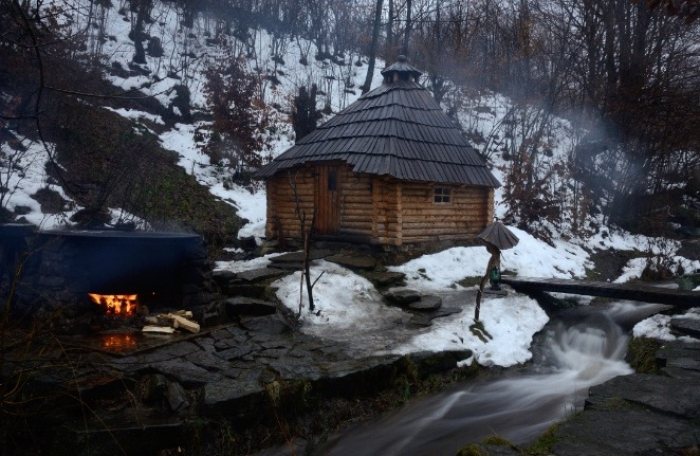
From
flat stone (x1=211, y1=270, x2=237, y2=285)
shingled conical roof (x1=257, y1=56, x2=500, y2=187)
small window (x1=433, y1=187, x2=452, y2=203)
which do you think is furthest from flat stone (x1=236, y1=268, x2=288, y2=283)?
small window (x1=433, y1=187, x2=452, y2=203)

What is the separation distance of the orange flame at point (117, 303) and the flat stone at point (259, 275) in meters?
2.50

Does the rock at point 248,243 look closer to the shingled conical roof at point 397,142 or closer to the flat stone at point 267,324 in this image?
the shingled conical roof at point 397,142

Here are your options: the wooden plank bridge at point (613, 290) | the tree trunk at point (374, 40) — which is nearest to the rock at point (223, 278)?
the wooden plank bridge at point (613, 290)

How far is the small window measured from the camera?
14.1m

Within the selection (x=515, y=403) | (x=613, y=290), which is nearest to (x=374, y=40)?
(x=613, y=290)

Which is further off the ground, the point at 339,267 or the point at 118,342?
the point at 339,267

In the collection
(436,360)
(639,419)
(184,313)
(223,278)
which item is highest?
(223,278)

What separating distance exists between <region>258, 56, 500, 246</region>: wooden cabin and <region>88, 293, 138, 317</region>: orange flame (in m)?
5.29

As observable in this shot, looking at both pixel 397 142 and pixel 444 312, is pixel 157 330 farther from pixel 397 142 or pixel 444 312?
pixel 397 142

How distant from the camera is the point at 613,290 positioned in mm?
9953

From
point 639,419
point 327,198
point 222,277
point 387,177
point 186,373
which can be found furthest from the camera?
point 327,198

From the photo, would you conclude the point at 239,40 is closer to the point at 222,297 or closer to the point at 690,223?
the point at 222,297

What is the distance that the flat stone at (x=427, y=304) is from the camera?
9.44 m

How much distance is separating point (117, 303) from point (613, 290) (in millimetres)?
9662
